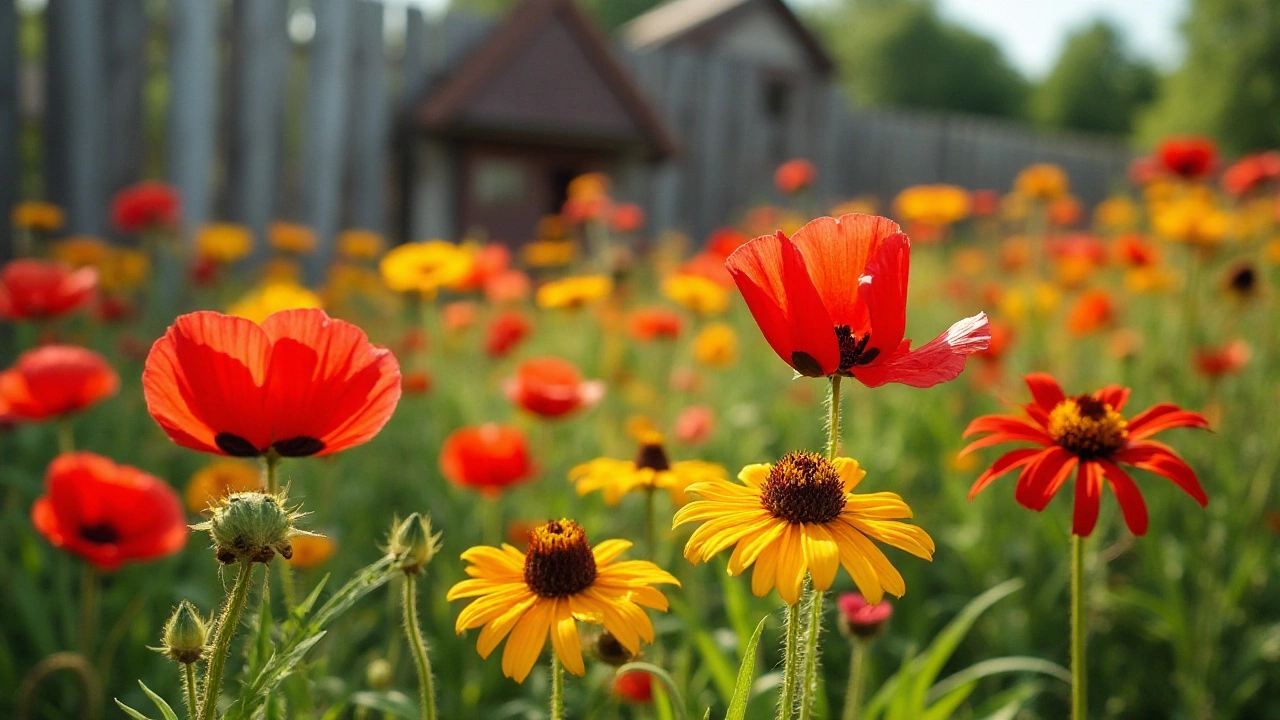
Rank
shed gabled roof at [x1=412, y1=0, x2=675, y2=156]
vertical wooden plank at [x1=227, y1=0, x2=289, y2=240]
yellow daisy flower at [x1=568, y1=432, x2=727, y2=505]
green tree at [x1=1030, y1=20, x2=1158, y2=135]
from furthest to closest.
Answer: green tree at [x1=1030, y1=20, x2=1158, y2=135] → shed gabled roof at [x1=412, y1=0, x2=675, y2=156] → vertical wooden plank at [x1=227, y1=0, x2=289, y2=240] → yellow daisy flower at [x1=568, y1=432, x2=727, y2=505]

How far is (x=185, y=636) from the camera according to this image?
0.63m

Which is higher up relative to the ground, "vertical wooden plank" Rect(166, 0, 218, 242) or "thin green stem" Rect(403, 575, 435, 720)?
"vertical wooden plank" Rect(166, 0, 218, 242)

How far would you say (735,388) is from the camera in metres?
2.91

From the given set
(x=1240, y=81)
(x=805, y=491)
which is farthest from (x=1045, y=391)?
(x=1240, y=81)

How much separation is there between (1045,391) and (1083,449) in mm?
59

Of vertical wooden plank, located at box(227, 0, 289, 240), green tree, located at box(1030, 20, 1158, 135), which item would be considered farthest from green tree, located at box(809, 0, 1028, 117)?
vertical wooden plank, located at box(227, 0, 289, 240)

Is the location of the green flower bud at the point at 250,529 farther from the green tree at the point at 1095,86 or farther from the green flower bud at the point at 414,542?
the green tree at the point at 1095,86

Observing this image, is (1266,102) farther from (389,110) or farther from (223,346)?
(223,346)

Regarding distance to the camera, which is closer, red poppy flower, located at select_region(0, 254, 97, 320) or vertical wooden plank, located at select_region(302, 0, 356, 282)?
red poppy flower, located at select_region(0, 254, 97, 320)

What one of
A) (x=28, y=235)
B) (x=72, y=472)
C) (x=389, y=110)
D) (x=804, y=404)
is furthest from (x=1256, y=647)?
(x=389, y=110)

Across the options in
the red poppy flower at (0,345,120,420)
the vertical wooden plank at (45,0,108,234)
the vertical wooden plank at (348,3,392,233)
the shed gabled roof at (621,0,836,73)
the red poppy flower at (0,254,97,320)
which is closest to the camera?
the red poppy flower at (0,345,120,420)

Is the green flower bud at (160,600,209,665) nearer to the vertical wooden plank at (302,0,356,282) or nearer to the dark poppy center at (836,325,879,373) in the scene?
the dark poppy center at (836,325,879,373)

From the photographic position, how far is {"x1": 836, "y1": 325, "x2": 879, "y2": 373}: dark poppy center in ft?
2.20

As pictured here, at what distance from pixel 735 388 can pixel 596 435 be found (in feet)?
1.87
